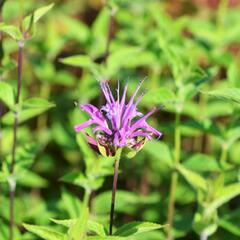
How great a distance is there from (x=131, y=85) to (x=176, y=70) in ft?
2.34

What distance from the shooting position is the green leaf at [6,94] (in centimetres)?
178

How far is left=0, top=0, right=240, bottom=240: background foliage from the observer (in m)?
1.85

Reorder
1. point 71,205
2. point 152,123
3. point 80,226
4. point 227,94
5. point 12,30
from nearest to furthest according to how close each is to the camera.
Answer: point 80,226 < point 227,94 < point 12,30 < point 71,205 < point 152,123

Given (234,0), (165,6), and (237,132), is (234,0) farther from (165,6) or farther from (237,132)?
(237,132)

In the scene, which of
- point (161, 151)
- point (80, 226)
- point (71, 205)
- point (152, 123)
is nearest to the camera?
point (80, 226)

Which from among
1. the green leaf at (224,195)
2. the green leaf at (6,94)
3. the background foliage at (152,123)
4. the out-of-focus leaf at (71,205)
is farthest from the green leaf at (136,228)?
the green leaf at (6,94)

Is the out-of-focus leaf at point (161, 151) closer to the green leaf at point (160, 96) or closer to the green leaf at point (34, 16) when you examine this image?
the green leaf at point (160, 96)

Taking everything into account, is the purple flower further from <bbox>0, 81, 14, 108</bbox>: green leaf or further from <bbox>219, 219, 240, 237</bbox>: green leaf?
<bbox>219, 219, 240, 237</bbox>: green leaf

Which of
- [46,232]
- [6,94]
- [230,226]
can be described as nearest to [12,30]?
[6,94]

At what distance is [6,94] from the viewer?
1.79 meters

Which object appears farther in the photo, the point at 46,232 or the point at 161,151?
the point at 161,151

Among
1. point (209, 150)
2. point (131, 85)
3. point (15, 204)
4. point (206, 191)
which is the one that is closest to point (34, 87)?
point (131, 85)

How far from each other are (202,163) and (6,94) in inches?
29.2

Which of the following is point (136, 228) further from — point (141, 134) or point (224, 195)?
point (224, 195)
